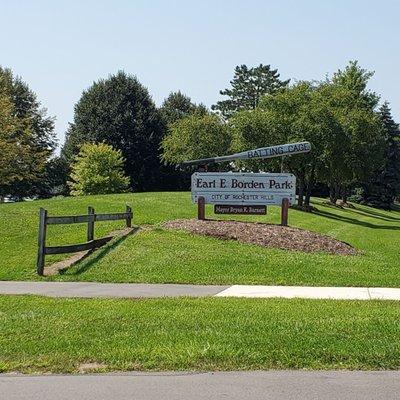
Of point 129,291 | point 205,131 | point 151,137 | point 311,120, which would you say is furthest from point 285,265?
point 151,137

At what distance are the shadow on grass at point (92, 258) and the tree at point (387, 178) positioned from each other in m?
56.1

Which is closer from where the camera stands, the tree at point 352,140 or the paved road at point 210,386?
the paved road at point 210,386

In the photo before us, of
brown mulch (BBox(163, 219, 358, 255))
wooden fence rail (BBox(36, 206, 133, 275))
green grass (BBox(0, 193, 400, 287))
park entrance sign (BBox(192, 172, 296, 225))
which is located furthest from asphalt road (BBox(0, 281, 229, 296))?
park entrance sign (BBox(192, 172, 296, 225))

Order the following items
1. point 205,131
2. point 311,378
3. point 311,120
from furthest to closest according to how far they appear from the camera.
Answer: point 205,131 → point 311,120 → point 311,378

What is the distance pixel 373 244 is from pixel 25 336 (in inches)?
660

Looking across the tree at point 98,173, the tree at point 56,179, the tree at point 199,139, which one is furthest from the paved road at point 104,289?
the tree at point 56,179

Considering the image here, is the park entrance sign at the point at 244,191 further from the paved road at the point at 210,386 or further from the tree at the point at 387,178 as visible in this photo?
the tree at the point at 387,178

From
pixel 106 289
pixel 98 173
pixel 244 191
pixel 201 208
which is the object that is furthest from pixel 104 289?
→ pixel 98 173

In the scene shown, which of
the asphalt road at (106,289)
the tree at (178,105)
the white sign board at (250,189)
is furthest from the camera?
the tree at (178,105)

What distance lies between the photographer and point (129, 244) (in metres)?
15.6

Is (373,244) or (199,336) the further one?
(373,244)

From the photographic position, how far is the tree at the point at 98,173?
156 ft

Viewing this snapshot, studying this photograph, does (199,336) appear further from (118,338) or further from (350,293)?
(350,293)

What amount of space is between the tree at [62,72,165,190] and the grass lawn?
52723 millimetres
